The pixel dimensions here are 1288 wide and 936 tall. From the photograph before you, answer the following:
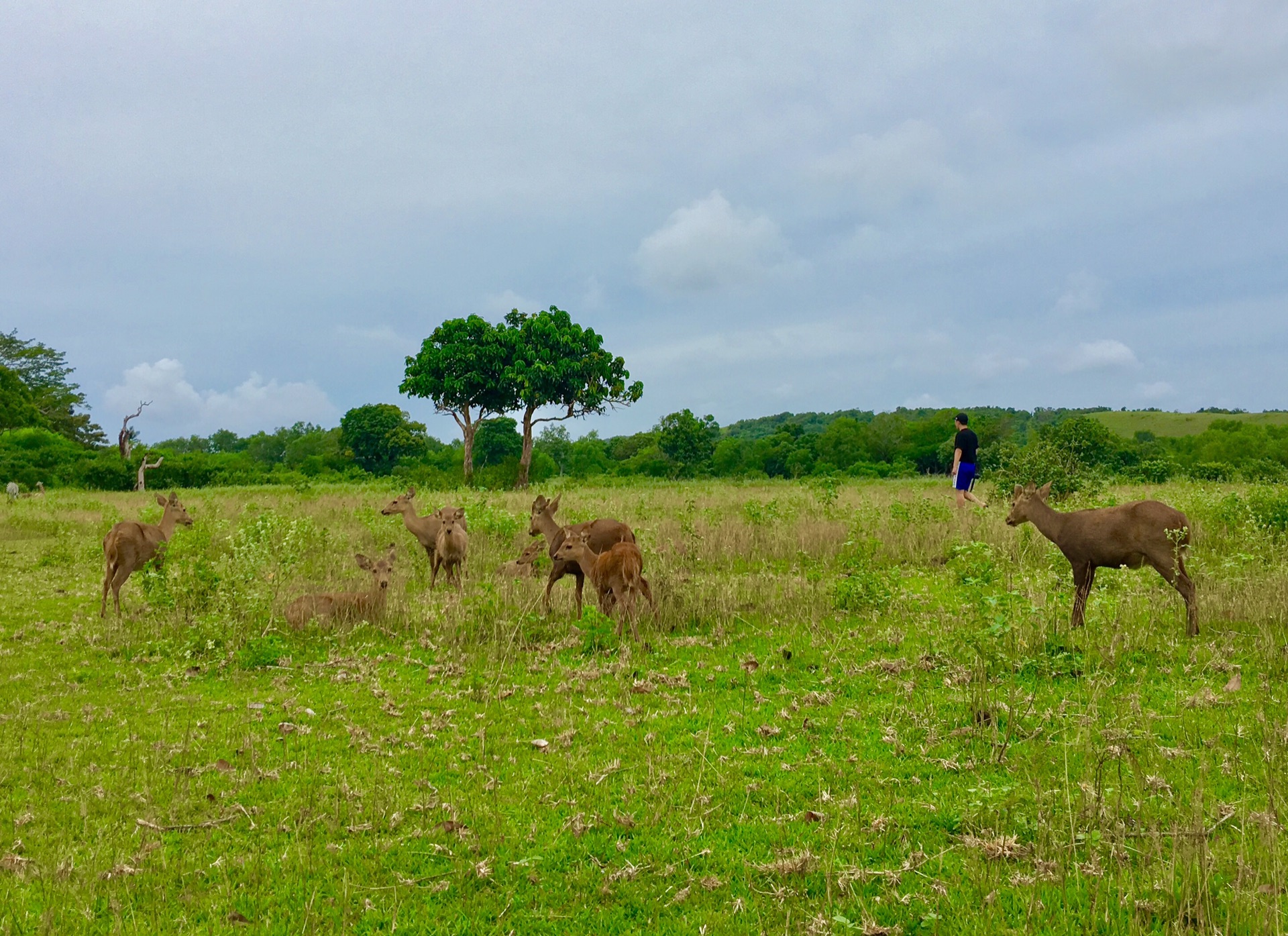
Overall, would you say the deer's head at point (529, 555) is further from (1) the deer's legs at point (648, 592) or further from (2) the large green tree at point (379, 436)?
(2) the large green tree at point (379, 436)

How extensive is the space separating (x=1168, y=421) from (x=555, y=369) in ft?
351

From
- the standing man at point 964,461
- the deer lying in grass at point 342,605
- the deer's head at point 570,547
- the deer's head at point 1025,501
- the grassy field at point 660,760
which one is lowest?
the grassy field at point 660,760

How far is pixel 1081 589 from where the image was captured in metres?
→ 9.39

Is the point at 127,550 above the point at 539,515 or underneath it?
underneath

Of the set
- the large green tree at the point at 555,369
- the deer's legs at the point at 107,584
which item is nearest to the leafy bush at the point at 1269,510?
the deer's legs at the point at 107,584

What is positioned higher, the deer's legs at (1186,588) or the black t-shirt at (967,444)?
the black t-shirt at (967,444)

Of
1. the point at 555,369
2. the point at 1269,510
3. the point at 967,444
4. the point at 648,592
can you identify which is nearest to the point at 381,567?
the point at 648,592

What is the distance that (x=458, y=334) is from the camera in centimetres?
4791

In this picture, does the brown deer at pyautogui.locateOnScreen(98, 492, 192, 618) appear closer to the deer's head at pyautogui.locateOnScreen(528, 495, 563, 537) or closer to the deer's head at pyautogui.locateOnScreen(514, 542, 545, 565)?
the deer's head at pyautogui.locateOnScreen(514, 542, 545, 565)

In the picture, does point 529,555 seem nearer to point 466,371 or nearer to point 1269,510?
point 1269,510

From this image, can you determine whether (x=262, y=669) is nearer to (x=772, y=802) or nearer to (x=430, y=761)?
(x=430, y=761)

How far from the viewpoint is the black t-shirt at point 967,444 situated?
707 inches

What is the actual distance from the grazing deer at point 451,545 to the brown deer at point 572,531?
137cm

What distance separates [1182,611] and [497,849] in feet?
29.7
